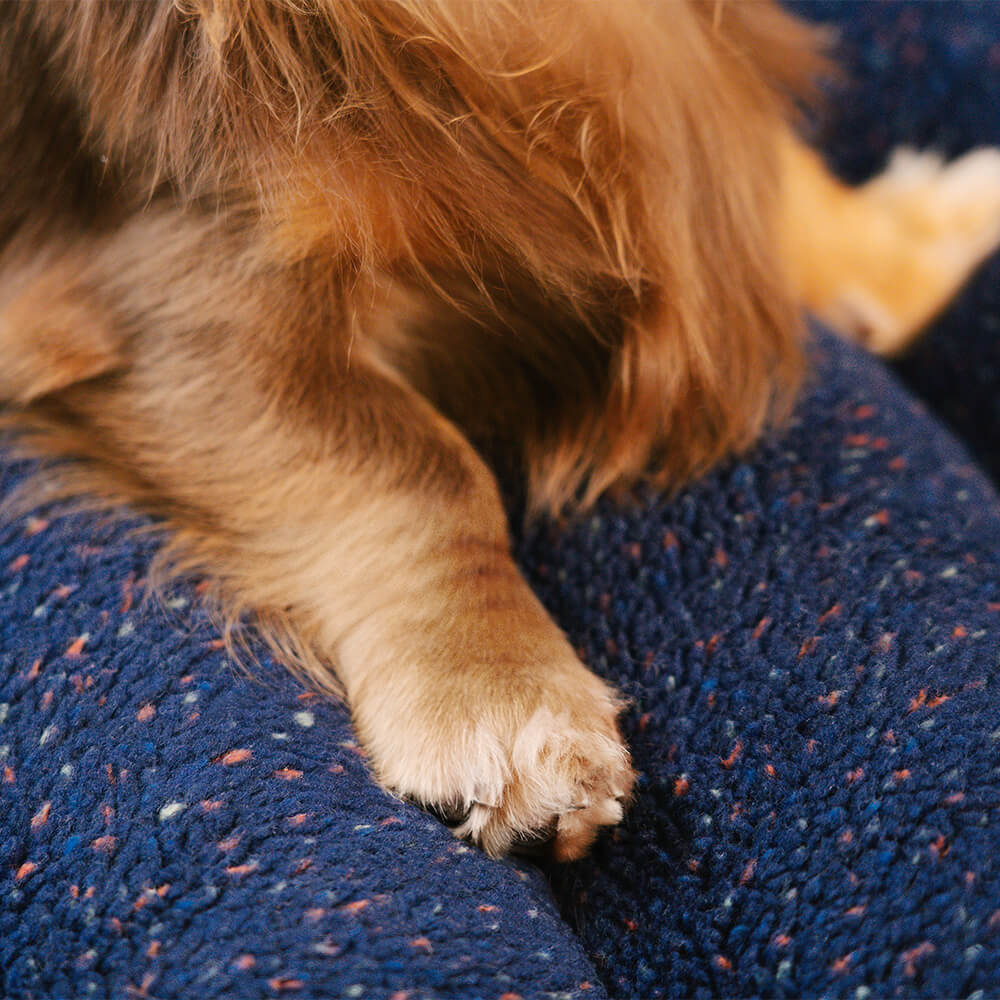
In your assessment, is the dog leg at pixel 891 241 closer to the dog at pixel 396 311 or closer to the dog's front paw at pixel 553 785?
the dog at pixel 396 311

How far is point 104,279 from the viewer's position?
0.82m

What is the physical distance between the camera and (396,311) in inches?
34.1

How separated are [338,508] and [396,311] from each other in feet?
0.53

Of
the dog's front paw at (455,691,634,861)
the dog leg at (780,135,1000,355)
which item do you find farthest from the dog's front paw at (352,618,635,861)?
the dog leg at (780,135,1000,355)

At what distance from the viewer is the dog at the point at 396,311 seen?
29.3 inches

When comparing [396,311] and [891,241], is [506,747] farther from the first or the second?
[891,241]

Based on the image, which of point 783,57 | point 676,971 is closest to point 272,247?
point 676,971

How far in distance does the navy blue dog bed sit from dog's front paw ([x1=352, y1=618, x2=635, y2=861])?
2 cm

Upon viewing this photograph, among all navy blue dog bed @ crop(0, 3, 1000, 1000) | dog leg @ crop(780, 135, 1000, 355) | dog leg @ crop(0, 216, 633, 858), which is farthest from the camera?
dog leg @ crop(780, 135, 1000, 355)

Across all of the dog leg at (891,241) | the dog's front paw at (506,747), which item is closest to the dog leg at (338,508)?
the dog's front paw at (506,747)

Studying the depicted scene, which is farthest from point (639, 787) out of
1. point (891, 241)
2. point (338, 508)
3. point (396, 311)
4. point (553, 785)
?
point (891, 241)

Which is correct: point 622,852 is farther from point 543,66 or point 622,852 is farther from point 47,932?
point 543,66

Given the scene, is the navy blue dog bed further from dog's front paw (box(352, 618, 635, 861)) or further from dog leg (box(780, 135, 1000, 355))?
dog leg (box(780, 135, 1000, 355))

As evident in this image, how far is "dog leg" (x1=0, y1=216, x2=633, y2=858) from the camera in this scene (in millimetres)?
730
